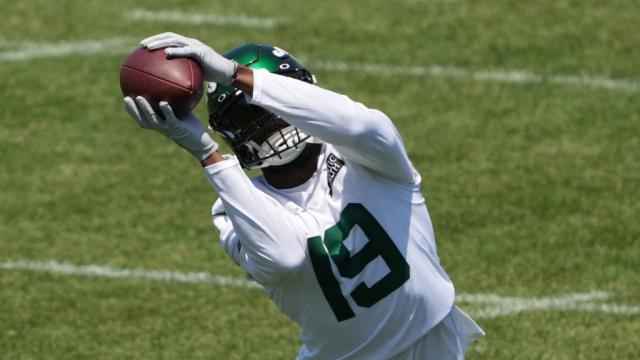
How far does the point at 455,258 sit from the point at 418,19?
3546 mm

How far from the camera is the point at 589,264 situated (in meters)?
8.27

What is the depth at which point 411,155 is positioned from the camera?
9648mm

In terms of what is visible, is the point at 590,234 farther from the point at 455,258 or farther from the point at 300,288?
the point at 300,288

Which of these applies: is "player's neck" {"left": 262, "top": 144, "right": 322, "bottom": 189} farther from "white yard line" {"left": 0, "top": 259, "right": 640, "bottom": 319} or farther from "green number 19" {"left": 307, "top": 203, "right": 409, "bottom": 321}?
"white yard line" {"left": 0, "top": 259, "right": 640, "bottom": 319}

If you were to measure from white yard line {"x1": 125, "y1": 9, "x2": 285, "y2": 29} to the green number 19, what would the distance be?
639 centimetres

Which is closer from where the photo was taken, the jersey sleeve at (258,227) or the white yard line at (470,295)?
the jersey sleeve at (258,227)

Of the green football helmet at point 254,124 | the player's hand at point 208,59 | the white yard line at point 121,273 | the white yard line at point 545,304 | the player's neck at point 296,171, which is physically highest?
the player's hand at point 208,59

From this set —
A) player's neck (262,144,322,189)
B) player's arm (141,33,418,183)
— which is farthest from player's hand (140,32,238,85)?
player's neck (262,144,322,189)

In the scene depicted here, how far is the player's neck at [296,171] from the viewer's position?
5430mm

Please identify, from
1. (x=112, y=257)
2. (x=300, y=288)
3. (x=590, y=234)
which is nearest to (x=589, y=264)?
(x=590, y=234)

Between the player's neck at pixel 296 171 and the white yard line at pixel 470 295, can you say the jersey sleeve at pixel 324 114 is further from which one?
the white yard line at pixel 470 295

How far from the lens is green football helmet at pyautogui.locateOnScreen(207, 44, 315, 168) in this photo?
531 centimetres

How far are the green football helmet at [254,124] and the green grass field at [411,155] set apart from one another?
227 cm

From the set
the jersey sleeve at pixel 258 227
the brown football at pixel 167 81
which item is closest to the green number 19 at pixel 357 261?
the jersey sleeve at pixel 258 227
